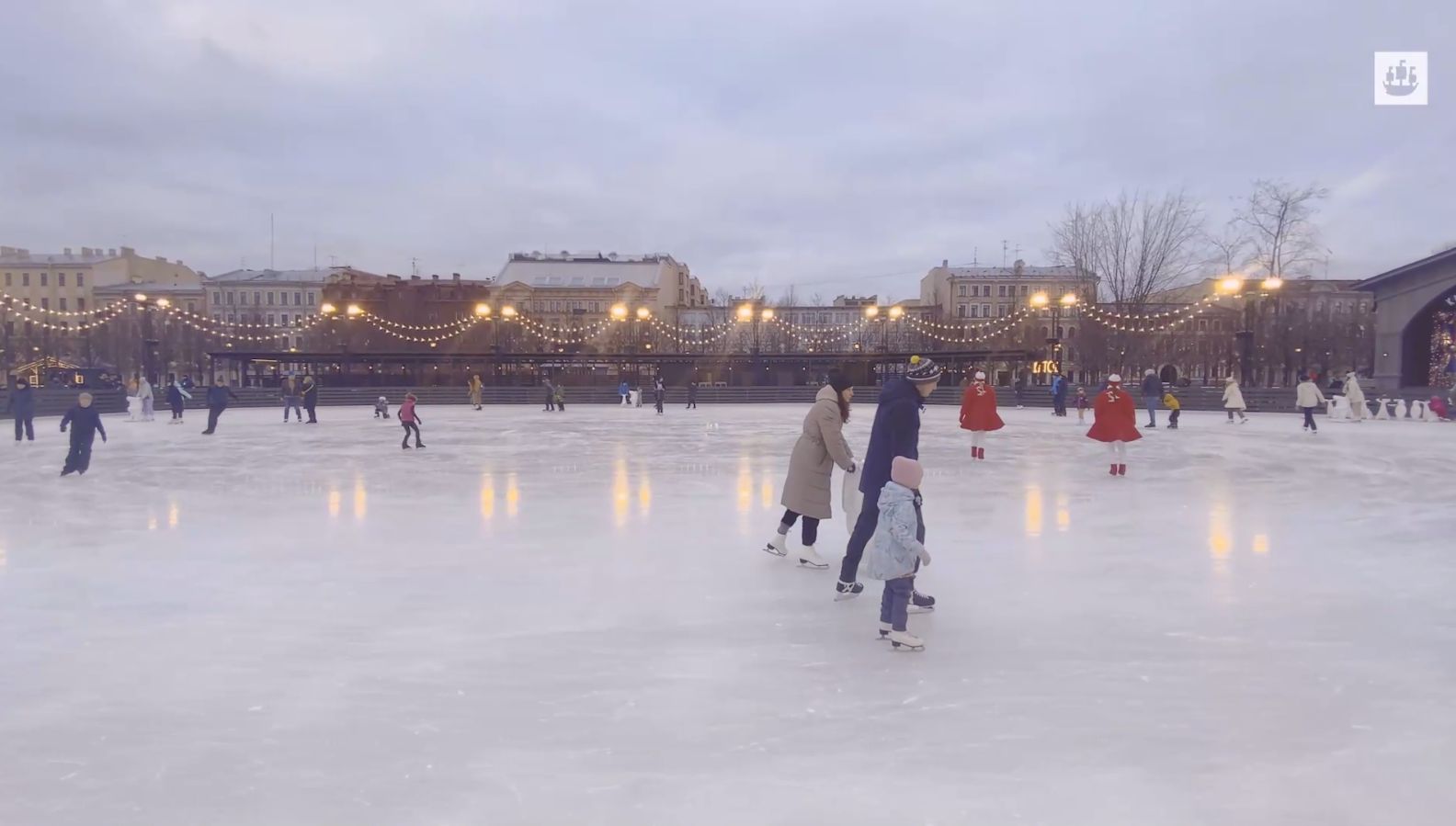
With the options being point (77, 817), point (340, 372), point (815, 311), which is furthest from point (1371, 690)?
point (815, 311)

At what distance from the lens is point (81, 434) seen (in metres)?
10.3

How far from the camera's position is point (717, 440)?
15.9 metres

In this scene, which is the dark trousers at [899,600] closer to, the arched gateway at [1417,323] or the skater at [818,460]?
the skater at [818,460]

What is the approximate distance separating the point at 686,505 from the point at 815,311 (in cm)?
6920

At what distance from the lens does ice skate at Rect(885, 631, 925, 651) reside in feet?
12.7

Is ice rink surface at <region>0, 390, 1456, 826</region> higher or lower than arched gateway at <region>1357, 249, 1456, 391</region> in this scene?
lower

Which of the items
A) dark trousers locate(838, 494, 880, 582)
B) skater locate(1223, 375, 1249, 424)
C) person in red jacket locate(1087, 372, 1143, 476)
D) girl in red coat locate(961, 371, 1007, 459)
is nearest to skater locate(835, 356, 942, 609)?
dark trousers locate(838, 494, 880, 582)

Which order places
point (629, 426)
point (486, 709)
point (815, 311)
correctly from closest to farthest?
point (486, 709) → point (629, 426) → point (815, 311)

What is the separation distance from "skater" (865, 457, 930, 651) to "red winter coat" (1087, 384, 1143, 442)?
25.2 ft

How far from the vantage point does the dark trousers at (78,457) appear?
34.0 ft

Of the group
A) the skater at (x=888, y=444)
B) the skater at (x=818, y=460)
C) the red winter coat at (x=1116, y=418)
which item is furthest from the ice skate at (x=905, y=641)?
the red winter coat at (x=1116, y=418)

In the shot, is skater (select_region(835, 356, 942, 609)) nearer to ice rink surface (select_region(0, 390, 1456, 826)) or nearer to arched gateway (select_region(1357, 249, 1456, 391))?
ice rink surface (select_region(0, 390, 1456, 826))

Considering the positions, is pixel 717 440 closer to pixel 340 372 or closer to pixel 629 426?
pixel 629 426

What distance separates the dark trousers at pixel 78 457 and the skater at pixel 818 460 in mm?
9987
